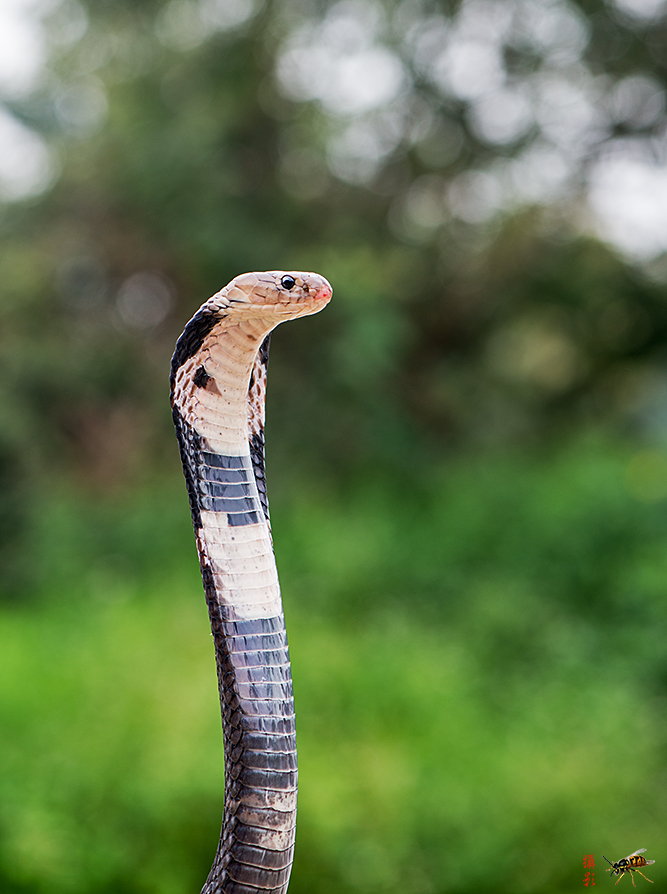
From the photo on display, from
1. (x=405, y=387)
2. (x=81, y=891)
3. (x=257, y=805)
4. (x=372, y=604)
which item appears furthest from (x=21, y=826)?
(x=405, y=387)

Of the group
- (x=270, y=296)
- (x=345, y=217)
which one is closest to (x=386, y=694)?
(x=270, y=296)

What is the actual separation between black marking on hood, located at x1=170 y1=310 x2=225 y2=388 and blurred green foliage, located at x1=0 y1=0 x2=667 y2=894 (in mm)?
2216

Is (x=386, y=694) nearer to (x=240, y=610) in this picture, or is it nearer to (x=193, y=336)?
(x=240, y=610)

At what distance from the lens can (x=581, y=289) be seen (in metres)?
7.74

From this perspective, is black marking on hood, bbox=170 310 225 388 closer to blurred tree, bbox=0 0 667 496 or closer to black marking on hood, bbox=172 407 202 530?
black marking on hood, bbox=172 407 202 530

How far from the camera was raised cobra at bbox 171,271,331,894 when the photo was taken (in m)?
0.95

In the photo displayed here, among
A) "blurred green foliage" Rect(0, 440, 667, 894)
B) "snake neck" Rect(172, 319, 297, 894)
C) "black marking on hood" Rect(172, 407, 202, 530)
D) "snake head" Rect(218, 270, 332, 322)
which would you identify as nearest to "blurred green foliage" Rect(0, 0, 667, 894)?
"blurred green foliage" Rect(0, 440, 667, 894)

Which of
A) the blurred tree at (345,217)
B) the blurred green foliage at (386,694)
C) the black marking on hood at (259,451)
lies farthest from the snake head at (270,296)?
the blurred tree at (345,217)

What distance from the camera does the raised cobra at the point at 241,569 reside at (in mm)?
952

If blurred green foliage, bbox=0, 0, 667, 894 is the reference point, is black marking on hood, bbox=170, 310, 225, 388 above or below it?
below

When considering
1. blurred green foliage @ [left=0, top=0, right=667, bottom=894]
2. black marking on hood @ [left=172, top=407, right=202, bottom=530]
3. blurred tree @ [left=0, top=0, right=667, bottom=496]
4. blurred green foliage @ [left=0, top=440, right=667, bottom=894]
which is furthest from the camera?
blurred tree @ [left=0, top=0, right=667, bottom=496]

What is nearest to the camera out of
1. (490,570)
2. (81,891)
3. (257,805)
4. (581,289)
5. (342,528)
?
(257,805)

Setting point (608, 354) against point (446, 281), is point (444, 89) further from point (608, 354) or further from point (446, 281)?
point (608, 354)

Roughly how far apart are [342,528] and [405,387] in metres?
2.21
